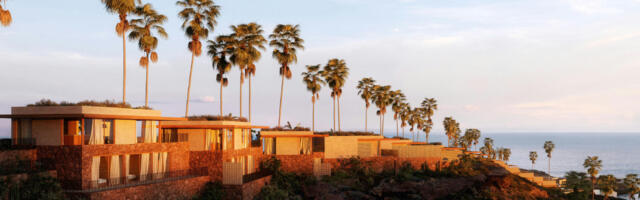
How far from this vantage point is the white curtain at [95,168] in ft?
85.2

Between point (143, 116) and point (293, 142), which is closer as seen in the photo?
point (143, 116)

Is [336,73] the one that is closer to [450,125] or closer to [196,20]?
[196,20]

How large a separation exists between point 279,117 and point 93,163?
29.9 m

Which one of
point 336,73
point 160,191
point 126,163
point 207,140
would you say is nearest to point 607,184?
point 336,73

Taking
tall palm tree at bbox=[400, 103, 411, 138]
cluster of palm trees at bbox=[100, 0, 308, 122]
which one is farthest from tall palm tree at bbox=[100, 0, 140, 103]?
tall palm tree at bbox=[400, 103, 411, 138]

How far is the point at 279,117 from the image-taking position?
54812 mm

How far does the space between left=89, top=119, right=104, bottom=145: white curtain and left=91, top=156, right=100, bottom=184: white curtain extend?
1.00 metres

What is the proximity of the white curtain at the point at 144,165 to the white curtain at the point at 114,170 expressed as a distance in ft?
6.83

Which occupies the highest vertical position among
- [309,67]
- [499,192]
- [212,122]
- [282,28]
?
[282,28]

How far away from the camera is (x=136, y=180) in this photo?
29.6 m

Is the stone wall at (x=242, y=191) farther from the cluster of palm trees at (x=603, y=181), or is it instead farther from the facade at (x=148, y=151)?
the cluster of palm trees at (x=603, y=181)

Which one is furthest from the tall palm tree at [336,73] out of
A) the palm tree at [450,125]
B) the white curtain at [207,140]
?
the palm tree at [450,125]

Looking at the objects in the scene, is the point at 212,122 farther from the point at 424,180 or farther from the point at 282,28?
the point at 424,180

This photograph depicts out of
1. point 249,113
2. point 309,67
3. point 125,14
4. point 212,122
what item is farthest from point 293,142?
point 125,14
